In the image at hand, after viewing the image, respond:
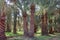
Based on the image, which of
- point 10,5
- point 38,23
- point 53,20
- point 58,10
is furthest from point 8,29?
point 10,5

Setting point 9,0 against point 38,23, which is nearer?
point 9,0

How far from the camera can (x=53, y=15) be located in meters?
24.8

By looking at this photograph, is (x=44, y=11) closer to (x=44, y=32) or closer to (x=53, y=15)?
(x=44, y=32)

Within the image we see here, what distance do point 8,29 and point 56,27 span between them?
8534 millimetres

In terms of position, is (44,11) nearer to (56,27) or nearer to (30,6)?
(30,6)

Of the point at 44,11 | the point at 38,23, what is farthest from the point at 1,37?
the point at 38,23

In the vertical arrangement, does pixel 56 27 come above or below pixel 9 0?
below

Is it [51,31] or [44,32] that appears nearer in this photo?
[44,32]

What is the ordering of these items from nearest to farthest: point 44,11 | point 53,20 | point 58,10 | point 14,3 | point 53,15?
point 14,3 → point 44,11 → point 58,10 → point 53,15 → point 53,20

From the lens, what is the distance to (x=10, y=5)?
691 inches

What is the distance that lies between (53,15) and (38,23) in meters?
3.43

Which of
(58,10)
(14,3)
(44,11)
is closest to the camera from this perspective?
(14,3)

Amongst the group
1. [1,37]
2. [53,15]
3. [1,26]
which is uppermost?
[53,15]

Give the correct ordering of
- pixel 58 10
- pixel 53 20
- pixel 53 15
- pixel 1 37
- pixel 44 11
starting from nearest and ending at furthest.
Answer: pixel 1 37
pixel 44 11
pixel 58 10
pixel 53 15
pixel 53 20
